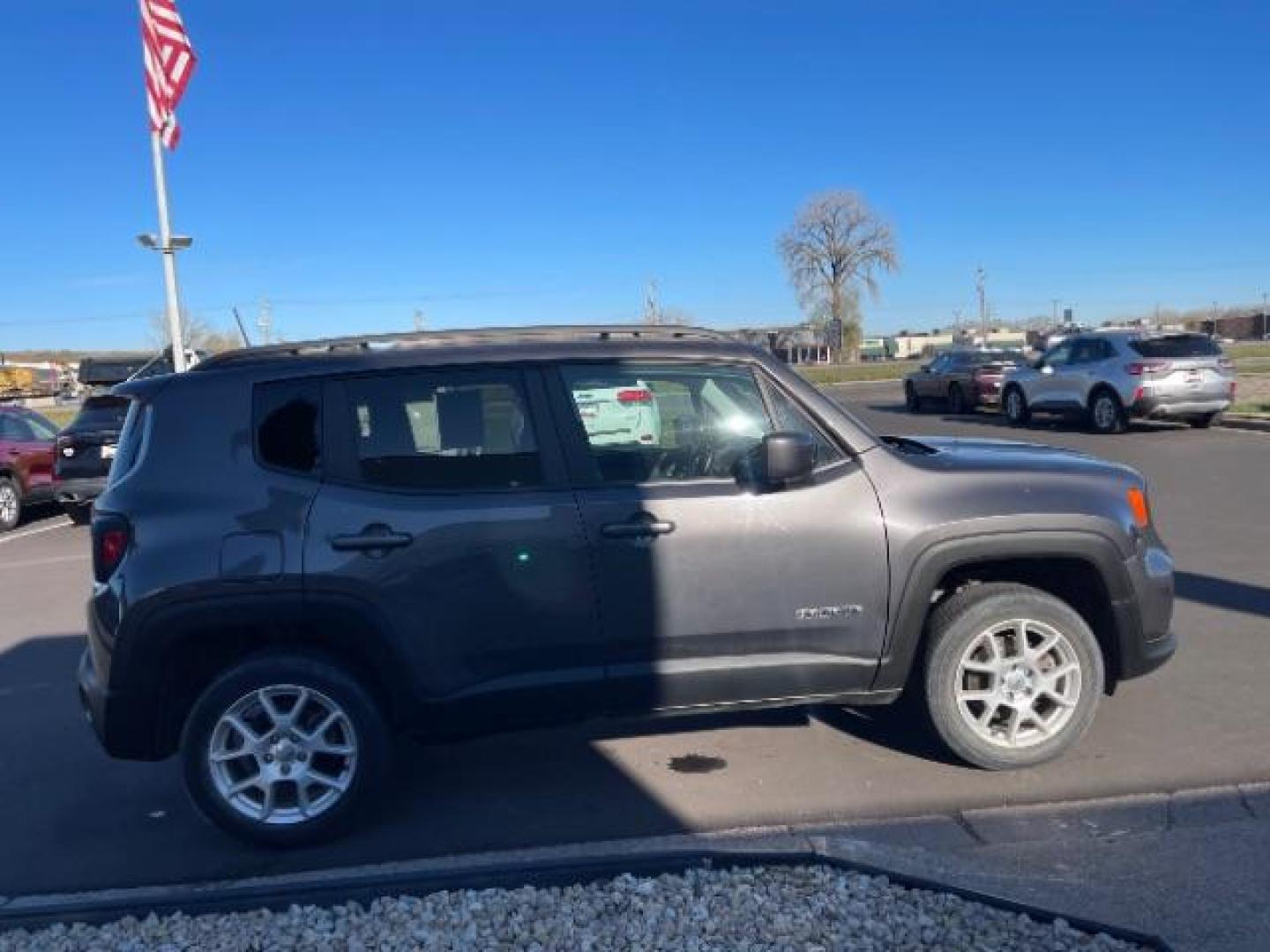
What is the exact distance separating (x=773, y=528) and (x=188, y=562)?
84.5 inches

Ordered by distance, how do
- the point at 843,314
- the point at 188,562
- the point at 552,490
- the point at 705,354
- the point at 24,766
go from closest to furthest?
the point at 188,562
the point at 552,490
the point at 705,354
the point at 24,766
the point at 843,314

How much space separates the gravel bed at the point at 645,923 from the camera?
290 cm

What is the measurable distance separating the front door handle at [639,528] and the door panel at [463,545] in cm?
12

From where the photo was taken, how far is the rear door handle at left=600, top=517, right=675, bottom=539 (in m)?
3.81

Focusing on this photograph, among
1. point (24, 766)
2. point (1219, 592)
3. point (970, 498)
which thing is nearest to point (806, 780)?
point (970, 498)

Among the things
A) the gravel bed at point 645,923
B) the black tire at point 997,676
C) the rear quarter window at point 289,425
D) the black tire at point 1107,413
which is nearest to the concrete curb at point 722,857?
the gravel bed at point 645,923

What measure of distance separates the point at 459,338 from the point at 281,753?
173 centimetres

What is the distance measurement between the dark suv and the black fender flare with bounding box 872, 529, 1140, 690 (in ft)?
0.03

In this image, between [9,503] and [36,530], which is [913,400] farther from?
[9,503]

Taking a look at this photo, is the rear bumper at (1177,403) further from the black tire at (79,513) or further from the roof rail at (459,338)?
the black tire at (79,513)

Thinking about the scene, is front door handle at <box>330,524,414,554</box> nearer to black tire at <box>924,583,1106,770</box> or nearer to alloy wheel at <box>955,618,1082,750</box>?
black tire at <box>924,583,1106,770</box>

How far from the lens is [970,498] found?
158 inches

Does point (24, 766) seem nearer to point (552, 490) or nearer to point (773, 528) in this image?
point (552, 490)

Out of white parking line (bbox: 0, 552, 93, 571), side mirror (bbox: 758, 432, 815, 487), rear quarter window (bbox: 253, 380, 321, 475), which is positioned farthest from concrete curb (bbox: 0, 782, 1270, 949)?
white parking line (bbox: 0, 552, 93, 571)
